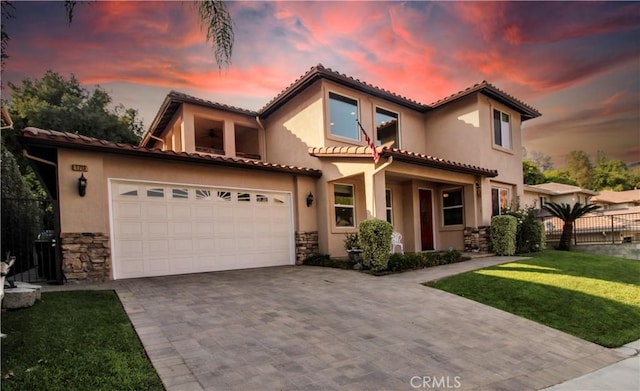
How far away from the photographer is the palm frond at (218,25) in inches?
127

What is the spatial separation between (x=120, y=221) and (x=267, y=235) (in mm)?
4187

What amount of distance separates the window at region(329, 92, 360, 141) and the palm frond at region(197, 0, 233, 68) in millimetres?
8844

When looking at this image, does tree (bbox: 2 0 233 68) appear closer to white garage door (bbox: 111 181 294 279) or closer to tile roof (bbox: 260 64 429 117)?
white garage door (bbox: 111 181 294 279)

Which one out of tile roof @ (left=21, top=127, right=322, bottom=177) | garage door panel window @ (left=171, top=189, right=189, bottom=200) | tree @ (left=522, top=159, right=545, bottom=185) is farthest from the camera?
tree @ (left=522, top=159, right=545, bottom=185)

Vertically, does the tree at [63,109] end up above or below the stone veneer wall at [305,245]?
above

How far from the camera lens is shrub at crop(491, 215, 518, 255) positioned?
40.9ft

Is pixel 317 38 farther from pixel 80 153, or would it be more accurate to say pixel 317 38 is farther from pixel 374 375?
pixel 80 153

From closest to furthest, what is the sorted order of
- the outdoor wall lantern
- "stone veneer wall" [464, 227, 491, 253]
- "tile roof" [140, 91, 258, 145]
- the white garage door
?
the outdoor wall lantern
the white garage door
"tile roof" [140, 91, 258, 145]
"stone veneer wall" [464, 227, 491, 253]

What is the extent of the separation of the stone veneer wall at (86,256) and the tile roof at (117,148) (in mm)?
1988

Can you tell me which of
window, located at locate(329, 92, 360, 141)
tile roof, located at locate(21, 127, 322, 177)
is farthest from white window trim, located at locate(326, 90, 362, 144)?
tile roof, located at locate(21, 127, 322, 177)

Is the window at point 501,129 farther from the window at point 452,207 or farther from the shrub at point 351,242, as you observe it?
the shrub at point 351,242

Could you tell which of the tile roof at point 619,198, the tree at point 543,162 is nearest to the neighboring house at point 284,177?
the tile roof at point 619,198

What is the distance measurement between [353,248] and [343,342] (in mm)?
6078

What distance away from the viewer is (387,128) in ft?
46.6
